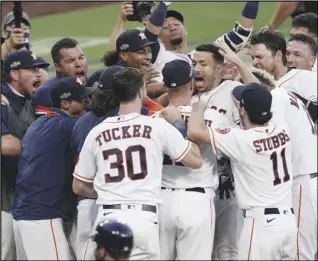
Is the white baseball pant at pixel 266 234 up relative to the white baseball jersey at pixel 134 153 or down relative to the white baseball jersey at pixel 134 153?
down

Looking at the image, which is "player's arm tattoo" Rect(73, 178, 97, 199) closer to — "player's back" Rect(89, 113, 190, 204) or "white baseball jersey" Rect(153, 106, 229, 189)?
"player's back" Rect(89, 113, 190, 204)

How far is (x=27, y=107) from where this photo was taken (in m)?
7.14

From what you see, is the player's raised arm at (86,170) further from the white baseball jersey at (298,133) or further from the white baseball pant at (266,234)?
the white baseball jersey at (298,133)

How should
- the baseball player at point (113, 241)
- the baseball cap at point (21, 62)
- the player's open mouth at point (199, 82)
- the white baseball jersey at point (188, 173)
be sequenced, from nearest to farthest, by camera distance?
1. the baseball player at point (113, 241)
2. the white baseball jersey at point (188, 173)
3. the player's open mouth at point (199, 82)
4. the baseball cap at point (21, 62)

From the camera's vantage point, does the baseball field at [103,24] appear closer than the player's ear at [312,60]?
No

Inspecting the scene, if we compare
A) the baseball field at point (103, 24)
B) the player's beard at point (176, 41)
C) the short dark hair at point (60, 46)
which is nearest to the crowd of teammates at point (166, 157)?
the short dark hair at point (60, 46)

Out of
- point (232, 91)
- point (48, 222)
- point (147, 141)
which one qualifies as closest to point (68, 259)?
point (48, 222)

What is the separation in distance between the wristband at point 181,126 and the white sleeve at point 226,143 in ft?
0.67

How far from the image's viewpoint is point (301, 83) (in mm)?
6773

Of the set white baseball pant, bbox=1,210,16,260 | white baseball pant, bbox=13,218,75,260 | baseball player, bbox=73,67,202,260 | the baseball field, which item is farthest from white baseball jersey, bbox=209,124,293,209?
the baseball field

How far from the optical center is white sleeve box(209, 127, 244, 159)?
606 cm

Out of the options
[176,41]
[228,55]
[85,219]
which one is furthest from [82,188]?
[176,41]

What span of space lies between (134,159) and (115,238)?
2.68ft

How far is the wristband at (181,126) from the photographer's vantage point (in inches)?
244
